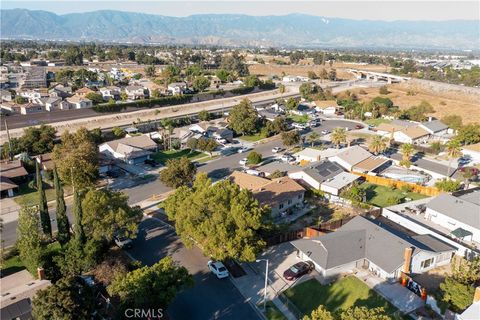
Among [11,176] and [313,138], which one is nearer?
[11,176]

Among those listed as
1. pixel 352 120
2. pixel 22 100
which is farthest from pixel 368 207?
pixel 22 100

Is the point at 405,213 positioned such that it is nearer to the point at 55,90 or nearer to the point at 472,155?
the point at 472,155

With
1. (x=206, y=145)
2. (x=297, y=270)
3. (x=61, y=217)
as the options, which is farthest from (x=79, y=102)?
(x=297, y=270)

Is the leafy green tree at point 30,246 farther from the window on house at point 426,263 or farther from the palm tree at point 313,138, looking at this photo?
the palm tree at point 313,138

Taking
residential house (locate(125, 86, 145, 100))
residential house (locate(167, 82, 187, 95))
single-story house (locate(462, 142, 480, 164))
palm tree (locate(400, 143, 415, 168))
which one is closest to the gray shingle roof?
palm tree (locate(400, 143, 415, 168))

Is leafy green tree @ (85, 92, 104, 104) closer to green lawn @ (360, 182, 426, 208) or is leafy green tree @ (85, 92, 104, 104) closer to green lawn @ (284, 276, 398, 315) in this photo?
green lawn @ (360, 182, 426, 208)

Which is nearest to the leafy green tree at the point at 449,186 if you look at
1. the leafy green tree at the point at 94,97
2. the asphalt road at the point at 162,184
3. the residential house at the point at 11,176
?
the asphalt road at the point at 162,184

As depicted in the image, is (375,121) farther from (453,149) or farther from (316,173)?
(316,173)

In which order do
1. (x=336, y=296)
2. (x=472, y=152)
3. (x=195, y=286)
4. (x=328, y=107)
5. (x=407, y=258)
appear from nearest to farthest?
(x=336, y=296)
(x=195, y=286)
(x=407, y=258)
(x=472, y=152)
(x=328, y=107)
